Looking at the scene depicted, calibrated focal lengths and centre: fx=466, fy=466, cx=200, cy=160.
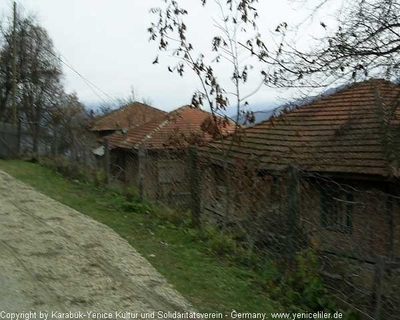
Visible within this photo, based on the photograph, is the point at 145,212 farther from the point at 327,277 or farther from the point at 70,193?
the point at 327,277

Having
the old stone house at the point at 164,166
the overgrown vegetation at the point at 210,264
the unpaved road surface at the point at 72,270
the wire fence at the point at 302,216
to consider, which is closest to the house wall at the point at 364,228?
the wire fence at the point at 302,216

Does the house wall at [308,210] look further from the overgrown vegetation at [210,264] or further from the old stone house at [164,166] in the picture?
the old stone house at [164,166]

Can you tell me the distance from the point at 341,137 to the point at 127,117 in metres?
26.0

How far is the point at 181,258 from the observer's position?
5672 mm

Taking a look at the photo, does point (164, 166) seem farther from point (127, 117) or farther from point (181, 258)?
point (127, 117)

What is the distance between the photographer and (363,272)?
4.88m

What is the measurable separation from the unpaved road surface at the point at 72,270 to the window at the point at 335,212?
2113mm

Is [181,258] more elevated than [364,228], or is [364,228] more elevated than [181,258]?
[364,228]

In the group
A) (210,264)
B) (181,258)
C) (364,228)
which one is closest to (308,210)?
(364,228)

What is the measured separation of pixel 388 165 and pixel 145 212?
577 cm

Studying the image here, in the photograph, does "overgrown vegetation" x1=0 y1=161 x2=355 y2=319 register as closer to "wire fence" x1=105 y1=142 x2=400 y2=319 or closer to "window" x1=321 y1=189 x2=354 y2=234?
"wire fence" x1=105 y1=142 x2=400 y2=319

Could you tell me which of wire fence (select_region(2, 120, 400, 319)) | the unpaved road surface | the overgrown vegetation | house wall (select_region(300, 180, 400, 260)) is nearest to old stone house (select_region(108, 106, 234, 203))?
wire fence (select_region(2, 120, 400, 319))

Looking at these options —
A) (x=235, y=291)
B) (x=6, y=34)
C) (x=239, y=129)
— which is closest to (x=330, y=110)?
(x=239, y=129)

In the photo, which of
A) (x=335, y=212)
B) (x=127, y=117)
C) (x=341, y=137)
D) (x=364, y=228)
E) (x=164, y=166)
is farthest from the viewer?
(x=127, y=117)
